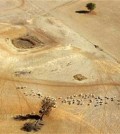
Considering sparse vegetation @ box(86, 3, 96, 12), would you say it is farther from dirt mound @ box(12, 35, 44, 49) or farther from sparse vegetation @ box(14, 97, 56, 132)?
sparse vegetation @ box(14, 97, 56, 132)

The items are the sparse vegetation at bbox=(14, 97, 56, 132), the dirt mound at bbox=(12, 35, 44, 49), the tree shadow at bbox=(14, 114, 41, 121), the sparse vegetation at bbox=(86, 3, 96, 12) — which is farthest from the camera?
the sparse vegetation at bbox=(86, 3, 96, 12)

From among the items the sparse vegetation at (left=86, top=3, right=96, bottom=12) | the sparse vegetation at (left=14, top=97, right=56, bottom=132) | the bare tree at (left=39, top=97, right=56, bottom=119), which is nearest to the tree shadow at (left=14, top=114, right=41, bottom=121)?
the sparse vegetation at (left=14, top=97, right=56, bottom=132)

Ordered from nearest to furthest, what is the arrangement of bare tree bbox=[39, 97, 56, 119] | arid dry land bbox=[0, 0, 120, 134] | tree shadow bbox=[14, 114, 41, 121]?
tree shadow bbox=[14, 114, 41, 121] → bare tree bbox=[39, 97, 56, 119] → arid dry land bbox=[0, 0, 120, 134]

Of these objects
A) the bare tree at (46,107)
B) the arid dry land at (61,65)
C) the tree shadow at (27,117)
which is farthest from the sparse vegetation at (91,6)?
the tree shadow at (27,117)

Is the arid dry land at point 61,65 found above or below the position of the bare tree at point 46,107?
above

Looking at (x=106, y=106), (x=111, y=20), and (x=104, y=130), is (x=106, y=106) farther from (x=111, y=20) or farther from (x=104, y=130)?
Answer: (x=111, y=20)

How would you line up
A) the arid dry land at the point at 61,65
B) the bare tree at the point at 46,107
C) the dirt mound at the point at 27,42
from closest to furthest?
the bare tree at the point at 46,107 < the arid dry land at the point at 61,65 < the dirt mound at the point at 27,42

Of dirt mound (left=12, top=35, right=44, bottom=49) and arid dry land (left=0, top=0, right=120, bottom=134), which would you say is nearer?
arid dry land (left=0, top=0, right=120, bottom=134)

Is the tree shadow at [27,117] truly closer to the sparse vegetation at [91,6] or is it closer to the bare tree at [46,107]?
the bare tree at [46,107]

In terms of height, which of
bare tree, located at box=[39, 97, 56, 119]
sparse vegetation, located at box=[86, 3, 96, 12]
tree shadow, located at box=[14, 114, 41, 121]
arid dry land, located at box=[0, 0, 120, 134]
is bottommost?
tree shadow, located at box=[14, 114, 41, 121]
